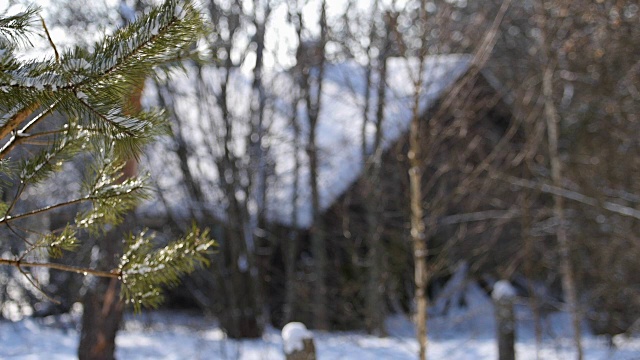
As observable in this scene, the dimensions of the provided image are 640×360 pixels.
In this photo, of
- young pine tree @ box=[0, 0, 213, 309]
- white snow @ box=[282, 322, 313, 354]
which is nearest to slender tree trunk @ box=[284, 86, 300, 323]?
white snow @ box=[282, 322, 313, 354]

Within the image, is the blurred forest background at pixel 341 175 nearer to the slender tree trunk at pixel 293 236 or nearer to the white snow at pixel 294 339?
the slender tree trunk at pixel 293 236

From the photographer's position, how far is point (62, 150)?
8.72ft

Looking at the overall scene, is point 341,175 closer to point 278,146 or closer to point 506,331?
point 278,146

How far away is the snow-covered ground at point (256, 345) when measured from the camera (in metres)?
8.49

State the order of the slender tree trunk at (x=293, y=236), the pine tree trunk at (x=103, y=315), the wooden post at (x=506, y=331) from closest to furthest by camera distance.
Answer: the pine tree trunk at (x=103, y=315)
the wooden post at (x=506, y=331)
the slender tree trunk at (x=293, y=236)

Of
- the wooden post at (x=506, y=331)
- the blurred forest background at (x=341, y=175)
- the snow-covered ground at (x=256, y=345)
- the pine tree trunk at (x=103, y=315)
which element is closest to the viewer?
the pine tree trunk at (x=103, y=315)

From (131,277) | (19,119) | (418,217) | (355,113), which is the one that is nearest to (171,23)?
(19,119)

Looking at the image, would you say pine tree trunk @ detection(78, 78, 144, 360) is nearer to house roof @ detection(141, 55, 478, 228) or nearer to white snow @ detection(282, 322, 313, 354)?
white snow @ detection(282, 322, 313, 354)

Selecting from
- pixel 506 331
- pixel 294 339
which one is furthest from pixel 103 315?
pixel 506 331

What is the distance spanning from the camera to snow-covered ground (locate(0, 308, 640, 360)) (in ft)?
27.8

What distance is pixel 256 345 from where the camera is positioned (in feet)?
30.5

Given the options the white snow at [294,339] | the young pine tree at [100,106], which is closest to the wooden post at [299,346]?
the white snow at [294,339]

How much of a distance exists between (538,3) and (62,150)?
21.5 ft

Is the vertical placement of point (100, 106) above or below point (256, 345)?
above
